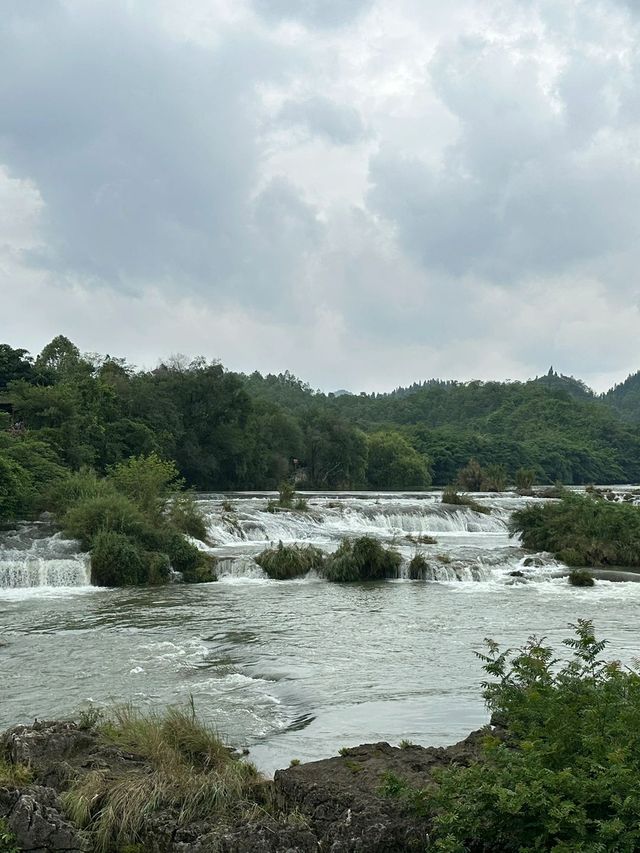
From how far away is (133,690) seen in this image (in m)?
11.2

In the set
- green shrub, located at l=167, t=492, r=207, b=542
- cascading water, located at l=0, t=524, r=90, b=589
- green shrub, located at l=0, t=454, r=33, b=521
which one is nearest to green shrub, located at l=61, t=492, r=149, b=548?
cascading water, located at l=0, t=524, r=90, b=589

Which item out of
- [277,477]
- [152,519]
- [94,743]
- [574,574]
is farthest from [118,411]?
[94,743]

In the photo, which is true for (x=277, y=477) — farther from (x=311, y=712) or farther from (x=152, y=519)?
(x=311, y=712)

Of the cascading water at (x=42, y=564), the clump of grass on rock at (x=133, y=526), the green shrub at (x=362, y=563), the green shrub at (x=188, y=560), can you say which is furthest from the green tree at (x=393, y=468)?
the cascading water at (x=42, y=564)

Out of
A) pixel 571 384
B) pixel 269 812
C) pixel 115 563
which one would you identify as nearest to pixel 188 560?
pixel 115 563

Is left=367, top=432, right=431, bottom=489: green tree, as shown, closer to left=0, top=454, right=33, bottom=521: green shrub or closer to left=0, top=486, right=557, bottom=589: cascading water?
left=0, top=486, right=557, bottom=589: cascading water

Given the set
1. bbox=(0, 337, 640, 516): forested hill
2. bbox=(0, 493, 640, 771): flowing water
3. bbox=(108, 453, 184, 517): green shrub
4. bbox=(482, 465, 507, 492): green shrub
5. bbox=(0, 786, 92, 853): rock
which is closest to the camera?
bbox=(0, 786, 92, 853): rock

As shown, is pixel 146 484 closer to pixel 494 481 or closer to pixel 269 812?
pixel 269 812

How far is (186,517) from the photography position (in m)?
29.5

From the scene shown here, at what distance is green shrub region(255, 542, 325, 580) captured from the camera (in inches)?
931

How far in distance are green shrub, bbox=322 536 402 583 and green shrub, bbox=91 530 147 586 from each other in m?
5.28

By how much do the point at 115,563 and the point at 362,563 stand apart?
271 inches

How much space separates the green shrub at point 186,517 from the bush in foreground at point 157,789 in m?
21.8

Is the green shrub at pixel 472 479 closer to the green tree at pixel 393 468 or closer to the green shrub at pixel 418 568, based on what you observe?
the green tree at pixel 393 468
